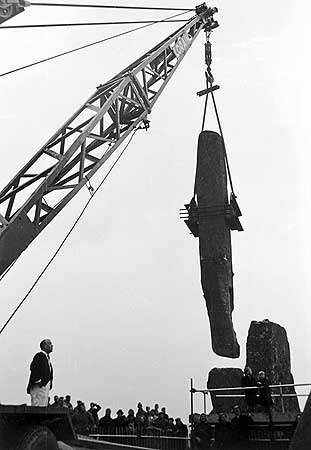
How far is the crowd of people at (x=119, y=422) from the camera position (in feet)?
35.6

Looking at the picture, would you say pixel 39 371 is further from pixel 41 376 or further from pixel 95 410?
pixel 95 410

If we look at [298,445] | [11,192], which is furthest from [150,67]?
[298,445]

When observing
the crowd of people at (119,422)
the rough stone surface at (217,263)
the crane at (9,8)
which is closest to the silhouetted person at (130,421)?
the crowd of people at (119,422)

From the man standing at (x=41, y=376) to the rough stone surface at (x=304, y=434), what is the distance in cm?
415

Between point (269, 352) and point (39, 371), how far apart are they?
9.20 metres

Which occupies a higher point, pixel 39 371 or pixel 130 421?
pixel 130 421

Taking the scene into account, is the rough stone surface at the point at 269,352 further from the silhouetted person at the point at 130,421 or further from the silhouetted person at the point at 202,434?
the silhouetted person at the point at 202,434

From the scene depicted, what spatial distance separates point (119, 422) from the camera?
37.4ft

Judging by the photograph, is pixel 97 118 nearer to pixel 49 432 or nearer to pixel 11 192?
pixel 11 192

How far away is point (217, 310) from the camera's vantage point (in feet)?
43.1

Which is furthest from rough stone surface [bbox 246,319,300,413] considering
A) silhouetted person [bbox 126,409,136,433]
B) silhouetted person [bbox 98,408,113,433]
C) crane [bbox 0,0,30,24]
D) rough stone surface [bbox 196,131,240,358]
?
crane [bbox 0,0,30,24]

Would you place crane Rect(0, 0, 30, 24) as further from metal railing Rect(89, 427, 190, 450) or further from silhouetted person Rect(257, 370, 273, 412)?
silhouetted person Rect(257, 370, 273, 412)

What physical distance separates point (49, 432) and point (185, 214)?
8.36 meters

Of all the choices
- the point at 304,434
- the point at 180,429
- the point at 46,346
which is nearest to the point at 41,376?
the point at 46,346
